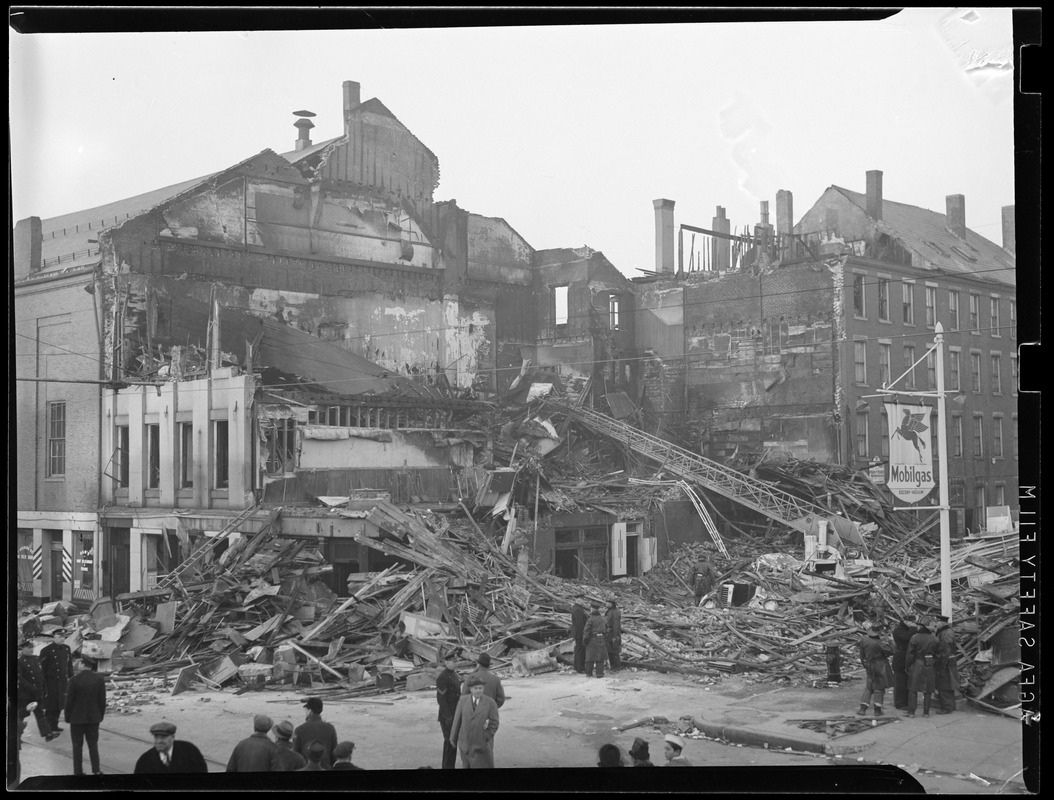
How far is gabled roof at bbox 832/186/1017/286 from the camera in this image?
1141 cm

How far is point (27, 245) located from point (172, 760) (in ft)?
19.9

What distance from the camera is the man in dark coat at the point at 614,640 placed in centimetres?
1323

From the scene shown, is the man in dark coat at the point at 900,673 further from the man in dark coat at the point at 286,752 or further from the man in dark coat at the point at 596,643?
the man in dark coat at the point at 286,752

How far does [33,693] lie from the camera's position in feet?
34.2

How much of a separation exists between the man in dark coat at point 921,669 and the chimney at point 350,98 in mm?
9184

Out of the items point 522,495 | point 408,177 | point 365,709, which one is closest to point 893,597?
point 522,495

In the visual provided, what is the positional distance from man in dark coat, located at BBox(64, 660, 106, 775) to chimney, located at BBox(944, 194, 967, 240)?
10908 millimetres

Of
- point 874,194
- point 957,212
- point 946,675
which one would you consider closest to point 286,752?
point 946,675

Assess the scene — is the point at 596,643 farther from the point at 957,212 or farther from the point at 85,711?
the point at 957,212

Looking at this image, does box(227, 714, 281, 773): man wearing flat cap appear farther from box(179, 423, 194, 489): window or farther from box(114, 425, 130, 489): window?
box(114, 425, 130, 489): window

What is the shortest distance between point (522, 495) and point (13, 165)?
949cm

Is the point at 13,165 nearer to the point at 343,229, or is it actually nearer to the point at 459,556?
the point at 343,229

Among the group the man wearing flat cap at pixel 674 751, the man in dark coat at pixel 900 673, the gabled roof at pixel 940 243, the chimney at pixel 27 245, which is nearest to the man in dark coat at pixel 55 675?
the chimney at pixel 27 245

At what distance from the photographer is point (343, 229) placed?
593 inches
